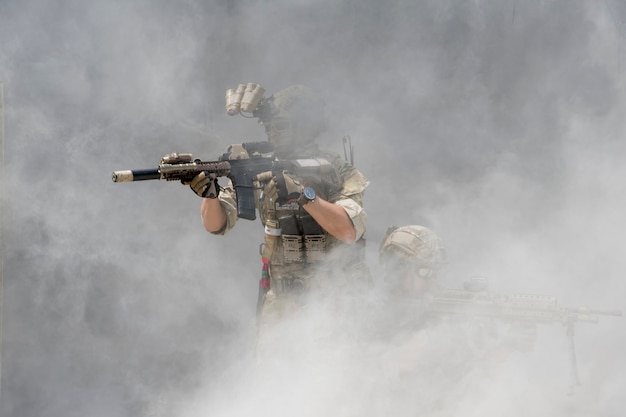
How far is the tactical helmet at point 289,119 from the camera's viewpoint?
226 inches

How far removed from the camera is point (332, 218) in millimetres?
5438

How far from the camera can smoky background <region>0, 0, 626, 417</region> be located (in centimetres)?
681

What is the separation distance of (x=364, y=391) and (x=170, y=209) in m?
2.27

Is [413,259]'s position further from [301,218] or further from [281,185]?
[281,185]

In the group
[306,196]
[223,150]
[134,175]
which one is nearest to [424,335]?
[306,196]

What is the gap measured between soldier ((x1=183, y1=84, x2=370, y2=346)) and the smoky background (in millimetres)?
1064

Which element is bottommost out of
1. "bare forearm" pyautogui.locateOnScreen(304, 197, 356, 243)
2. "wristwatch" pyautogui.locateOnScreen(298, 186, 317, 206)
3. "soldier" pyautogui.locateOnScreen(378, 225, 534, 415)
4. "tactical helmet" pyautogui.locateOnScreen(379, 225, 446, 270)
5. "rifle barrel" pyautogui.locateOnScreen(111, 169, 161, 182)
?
"soldier" pyautogui.locateOnScreen(378, 225, 534, 415)

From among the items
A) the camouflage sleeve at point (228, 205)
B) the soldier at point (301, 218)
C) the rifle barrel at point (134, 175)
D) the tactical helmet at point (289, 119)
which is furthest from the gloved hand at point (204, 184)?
the tactical helmet at point (289, 119)

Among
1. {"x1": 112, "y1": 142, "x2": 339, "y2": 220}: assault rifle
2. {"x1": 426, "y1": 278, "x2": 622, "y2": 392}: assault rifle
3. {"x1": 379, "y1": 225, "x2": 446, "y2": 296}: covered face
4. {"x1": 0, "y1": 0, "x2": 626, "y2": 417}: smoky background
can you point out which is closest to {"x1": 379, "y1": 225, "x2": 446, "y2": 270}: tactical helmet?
{"x1": 379, "y1": 225, "x2": 446, "y2": 296}: covered face

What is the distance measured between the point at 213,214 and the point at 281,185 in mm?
715

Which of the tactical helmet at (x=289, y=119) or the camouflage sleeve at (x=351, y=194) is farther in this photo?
the tactical helmet at (x=289, y=119)

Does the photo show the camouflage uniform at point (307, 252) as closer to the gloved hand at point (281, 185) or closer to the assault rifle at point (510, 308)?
the gloved hand at point (281, 185)

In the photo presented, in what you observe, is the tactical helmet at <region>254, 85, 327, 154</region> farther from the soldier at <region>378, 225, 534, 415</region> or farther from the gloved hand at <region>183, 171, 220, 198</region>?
the soldier at <region>378, 225, 534, 415</region>

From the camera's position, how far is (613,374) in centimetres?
623
